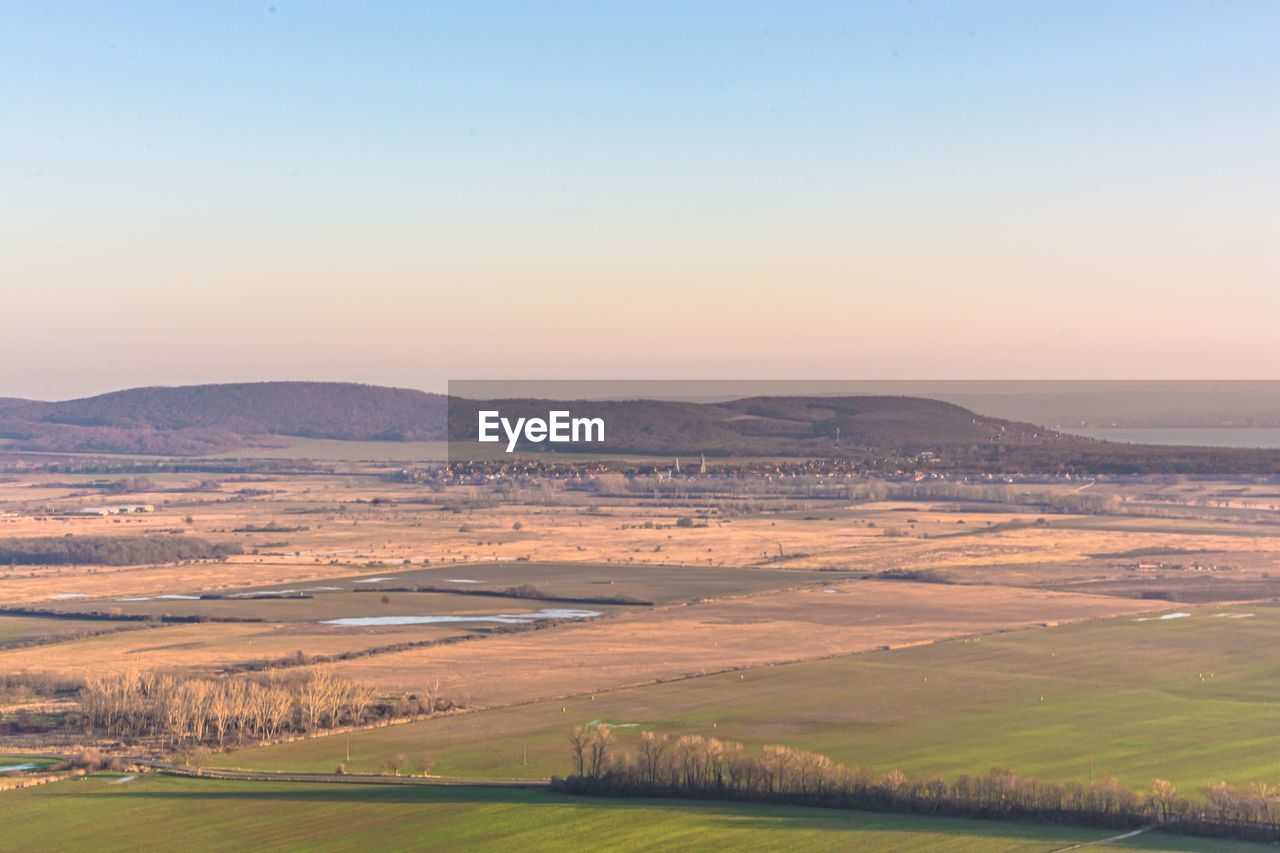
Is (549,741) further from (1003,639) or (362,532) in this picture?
(362,532)

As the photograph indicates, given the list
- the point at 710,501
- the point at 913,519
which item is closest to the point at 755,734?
the point at 913,519

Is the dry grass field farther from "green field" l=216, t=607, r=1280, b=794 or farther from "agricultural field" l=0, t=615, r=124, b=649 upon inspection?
"agricultural field" l=0, t=615, r=124, b=649

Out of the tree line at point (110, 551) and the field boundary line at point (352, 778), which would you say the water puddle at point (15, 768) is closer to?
the field boundary line at point (352, 778)

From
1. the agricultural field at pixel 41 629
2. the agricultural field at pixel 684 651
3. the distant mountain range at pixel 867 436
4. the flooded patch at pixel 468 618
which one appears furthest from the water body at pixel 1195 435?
the agricultural field at pixel 41 629

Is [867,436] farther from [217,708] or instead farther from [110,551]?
[217,708]

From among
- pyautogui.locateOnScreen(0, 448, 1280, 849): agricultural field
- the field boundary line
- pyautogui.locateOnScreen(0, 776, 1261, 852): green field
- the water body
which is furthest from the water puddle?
the water body

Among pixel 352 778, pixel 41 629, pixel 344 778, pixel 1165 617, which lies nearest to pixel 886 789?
pixel 352 778
